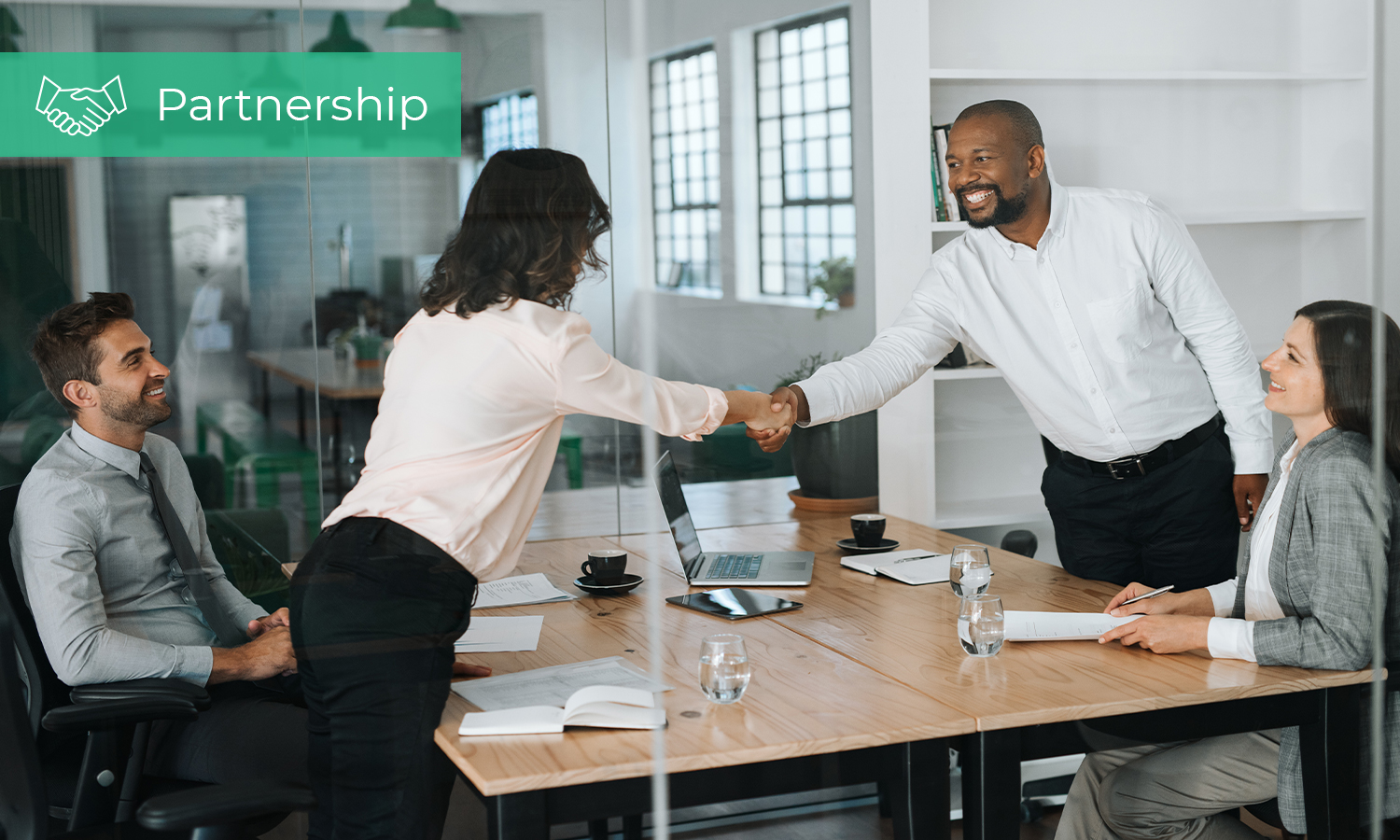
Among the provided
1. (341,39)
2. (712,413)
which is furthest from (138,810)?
(341,39)

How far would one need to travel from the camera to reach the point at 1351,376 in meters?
2.07

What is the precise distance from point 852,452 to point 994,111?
37.4 inches

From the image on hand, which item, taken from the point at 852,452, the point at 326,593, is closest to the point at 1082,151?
the point at 852,452

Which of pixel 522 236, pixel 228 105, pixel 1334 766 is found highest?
pixel 228 105

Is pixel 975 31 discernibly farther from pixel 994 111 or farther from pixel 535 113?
pixel 535 113

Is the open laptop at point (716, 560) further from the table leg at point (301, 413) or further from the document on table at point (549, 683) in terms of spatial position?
the table leg at point (301, 413)

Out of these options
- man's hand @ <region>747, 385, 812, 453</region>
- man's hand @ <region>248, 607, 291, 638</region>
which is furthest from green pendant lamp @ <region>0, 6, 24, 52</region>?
man's hand @ <region>747, 385, 812, 453</region>

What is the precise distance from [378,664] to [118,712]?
415 millimetres

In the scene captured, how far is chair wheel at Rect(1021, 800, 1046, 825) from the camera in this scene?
10.3 ft

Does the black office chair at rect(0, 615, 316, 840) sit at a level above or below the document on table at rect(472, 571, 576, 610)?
below

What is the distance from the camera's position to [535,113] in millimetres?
2566

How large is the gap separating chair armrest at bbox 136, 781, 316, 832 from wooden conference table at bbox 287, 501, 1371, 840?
0.22 meters

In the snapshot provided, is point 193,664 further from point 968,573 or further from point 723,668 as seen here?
point 968,573

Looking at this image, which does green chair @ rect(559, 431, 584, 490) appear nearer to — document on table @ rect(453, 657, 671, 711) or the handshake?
the handshake
